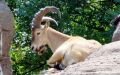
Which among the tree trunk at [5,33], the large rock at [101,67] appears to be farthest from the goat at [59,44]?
the large rock at [101,67]

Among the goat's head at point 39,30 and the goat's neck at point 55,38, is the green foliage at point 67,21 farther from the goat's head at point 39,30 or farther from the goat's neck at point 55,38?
the goat's neck at point 55,38

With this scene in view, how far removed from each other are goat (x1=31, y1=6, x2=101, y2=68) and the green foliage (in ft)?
13.1

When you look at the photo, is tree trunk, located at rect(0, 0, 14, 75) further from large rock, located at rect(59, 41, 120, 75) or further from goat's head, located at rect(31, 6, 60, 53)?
large rock, located at rect(59, 41, 120, 75)

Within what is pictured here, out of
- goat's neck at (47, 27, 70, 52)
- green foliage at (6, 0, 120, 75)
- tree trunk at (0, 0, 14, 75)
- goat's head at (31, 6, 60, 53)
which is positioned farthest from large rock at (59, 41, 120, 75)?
green foliage at (6, 0, 120, 75)

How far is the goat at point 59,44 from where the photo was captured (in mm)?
9344

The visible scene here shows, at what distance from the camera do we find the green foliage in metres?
15.6

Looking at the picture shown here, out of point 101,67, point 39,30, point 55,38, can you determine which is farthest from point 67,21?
point 101,67

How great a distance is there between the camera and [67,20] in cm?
1605

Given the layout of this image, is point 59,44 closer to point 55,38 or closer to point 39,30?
point 55,38

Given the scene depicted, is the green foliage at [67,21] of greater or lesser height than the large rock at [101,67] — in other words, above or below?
below

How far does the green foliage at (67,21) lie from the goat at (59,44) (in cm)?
399

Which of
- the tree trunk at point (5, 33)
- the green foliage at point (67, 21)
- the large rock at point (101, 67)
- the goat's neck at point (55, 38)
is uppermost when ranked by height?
the large rock at point (101, 67)

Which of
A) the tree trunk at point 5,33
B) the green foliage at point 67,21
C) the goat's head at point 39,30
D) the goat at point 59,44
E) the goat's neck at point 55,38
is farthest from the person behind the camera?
the green foliage at point 67,21

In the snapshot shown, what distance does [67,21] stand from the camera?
1598 centimetres
